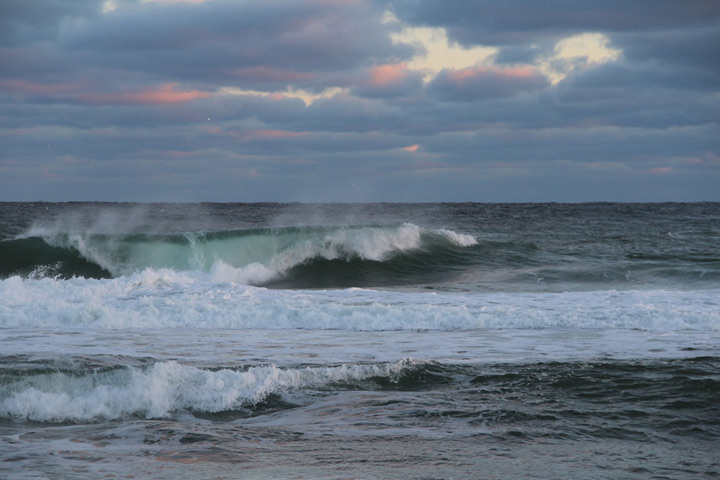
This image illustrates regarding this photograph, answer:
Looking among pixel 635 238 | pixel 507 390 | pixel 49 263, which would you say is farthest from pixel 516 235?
pixel 507 390

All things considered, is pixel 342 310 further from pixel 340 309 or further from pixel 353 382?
pixel 353 382

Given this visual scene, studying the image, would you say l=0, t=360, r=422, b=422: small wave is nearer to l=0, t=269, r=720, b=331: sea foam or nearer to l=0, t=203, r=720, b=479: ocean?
l=0, t=203, r=720, b=479: ocean

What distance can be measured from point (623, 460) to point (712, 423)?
1526 mm

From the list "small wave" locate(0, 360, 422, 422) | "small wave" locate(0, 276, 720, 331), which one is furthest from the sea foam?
"small wave" locate(0, 360, 422, 422)

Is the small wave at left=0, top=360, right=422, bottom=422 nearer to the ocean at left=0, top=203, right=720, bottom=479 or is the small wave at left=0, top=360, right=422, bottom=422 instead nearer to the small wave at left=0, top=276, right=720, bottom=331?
the ocean at left=0, top=203, right=720, bottom=479

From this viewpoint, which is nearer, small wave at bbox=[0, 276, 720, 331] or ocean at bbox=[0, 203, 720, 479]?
ocean at bbox=[0, 203, 720, 479]

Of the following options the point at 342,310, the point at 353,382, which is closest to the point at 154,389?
the point at 353,382

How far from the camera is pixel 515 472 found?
488 centimetres

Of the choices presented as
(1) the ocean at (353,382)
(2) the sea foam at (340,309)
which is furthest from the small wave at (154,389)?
(2) the sea foam at (340,309)

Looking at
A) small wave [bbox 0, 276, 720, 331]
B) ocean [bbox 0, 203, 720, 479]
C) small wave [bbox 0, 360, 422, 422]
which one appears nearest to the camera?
ocean [bbox 0, 203, 720, 479]

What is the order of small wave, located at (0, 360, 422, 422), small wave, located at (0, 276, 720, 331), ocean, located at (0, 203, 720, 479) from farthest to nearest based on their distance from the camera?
small wave, located at (0, 276, 720, 331) < small wave, located at (0, 360, 422, 422) < ocean, located at (0, 203, 720, 479)

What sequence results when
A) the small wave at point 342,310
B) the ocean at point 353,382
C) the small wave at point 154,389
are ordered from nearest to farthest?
the ocean at point 353,382 → the small wave at point 154,389 → the small wave at point 342,310

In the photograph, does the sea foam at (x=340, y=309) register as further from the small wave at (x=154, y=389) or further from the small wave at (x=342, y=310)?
the small wave at (x=154, y=389)

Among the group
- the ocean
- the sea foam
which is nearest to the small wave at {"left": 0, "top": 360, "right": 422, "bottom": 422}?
the ocean
